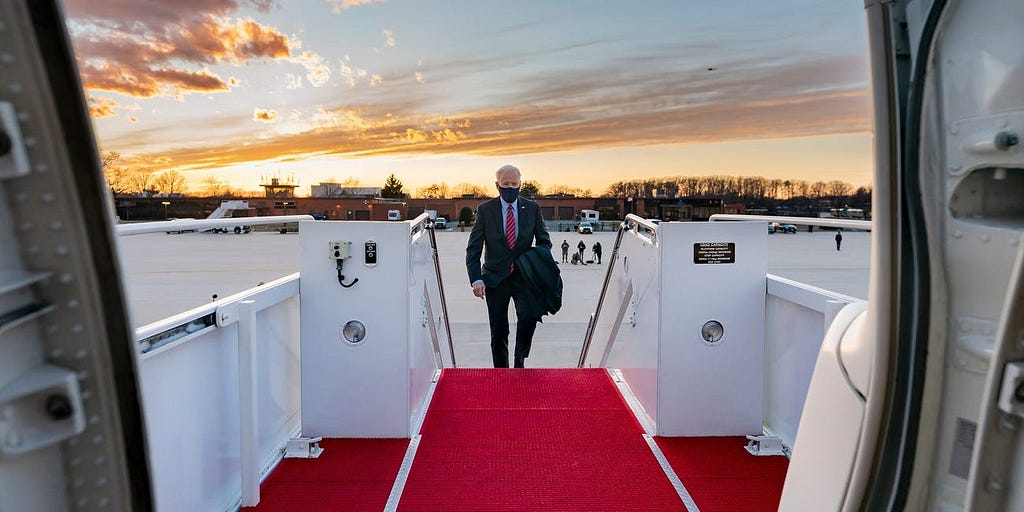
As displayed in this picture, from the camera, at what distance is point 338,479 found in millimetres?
2859

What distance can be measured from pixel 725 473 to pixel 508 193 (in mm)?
2597

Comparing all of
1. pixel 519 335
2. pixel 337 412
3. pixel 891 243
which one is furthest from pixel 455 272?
pixel 891 243

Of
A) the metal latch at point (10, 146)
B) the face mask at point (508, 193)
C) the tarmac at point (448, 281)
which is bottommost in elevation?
the tarmac at point (448, 281)

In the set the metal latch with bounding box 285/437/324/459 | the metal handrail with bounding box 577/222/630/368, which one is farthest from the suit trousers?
the metal latch with bounding box 285/437/324/459

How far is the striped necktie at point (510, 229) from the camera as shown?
4707 millimetres

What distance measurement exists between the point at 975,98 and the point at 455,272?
20392 mm

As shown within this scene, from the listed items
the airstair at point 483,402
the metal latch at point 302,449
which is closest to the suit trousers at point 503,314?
the airstair at point 483,402

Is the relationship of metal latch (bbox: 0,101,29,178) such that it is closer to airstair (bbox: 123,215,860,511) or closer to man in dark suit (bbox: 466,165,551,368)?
airstair (bbox: 123,215,860,511)

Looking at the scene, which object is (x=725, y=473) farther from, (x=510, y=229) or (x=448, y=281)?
(x=448, y=281)

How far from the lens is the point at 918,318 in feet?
3.79

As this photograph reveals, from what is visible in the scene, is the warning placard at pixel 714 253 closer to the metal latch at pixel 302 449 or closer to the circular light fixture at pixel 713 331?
the circular light fixture at pixel 713 331

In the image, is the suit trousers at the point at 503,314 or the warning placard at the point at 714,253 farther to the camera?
the suit trousers at the point at 503,314

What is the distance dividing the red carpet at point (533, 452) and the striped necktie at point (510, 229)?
105 centimetres

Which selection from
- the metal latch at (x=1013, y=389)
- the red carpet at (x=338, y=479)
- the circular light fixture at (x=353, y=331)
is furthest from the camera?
the circular light fixture at (x=353, y=331)
